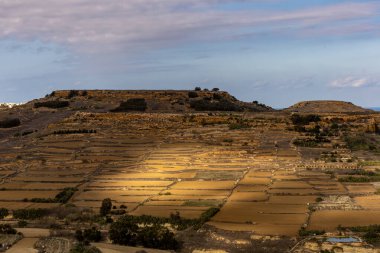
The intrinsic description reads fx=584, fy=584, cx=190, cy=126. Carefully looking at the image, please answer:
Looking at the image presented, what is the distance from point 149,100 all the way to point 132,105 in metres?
5.70

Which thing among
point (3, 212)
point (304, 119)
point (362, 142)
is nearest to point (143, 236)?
point (3, 212)

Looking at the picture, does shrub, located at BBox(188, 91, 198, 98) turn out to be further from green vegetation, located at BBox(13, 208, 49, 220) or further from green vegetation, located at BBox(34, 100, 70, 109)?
green vegetation, located at BBox(13, 208, 49, 220)

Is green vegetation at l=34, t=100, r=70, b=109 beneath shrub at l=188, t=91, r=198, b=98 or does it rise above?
beneath

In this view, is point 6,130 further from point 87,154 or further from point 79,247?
point 79,247

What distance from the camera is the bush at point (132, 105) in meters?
101

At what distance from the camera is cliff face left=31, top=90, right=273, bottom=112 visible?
103m

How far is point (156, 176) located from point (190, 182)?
4.88 m

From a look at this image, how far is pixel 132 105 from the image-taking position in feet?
336

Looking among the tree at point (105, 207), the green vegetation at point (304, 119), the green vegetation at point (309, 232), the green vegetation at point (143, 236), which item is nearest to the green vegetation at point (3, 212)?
the tree at point (105, 207)

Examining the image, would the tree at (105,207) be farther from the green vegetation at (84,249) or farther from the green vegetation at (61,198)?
the green vegetation at (84,249)

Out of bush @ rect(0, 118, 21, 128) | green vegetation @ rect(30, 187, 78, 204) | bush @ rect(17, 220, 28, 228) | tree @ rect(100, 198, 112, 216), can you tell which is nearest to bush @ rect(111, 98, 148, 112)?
bush @ rect(0, 118, 21, 128)

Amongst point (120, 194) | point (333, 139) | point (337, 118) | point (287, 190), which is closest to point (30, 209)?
point (120, 194)

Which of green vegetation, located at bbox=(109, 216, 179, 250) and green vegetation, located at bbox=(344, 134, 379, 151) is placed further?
green vegetation, located at bbox=(344, 134, 379, 151)

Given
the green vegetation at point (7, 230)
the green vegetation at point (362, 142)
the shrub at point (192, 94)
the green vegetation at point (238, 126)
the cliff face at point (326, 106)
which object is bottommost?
the green vegetation at point (7, 230)
